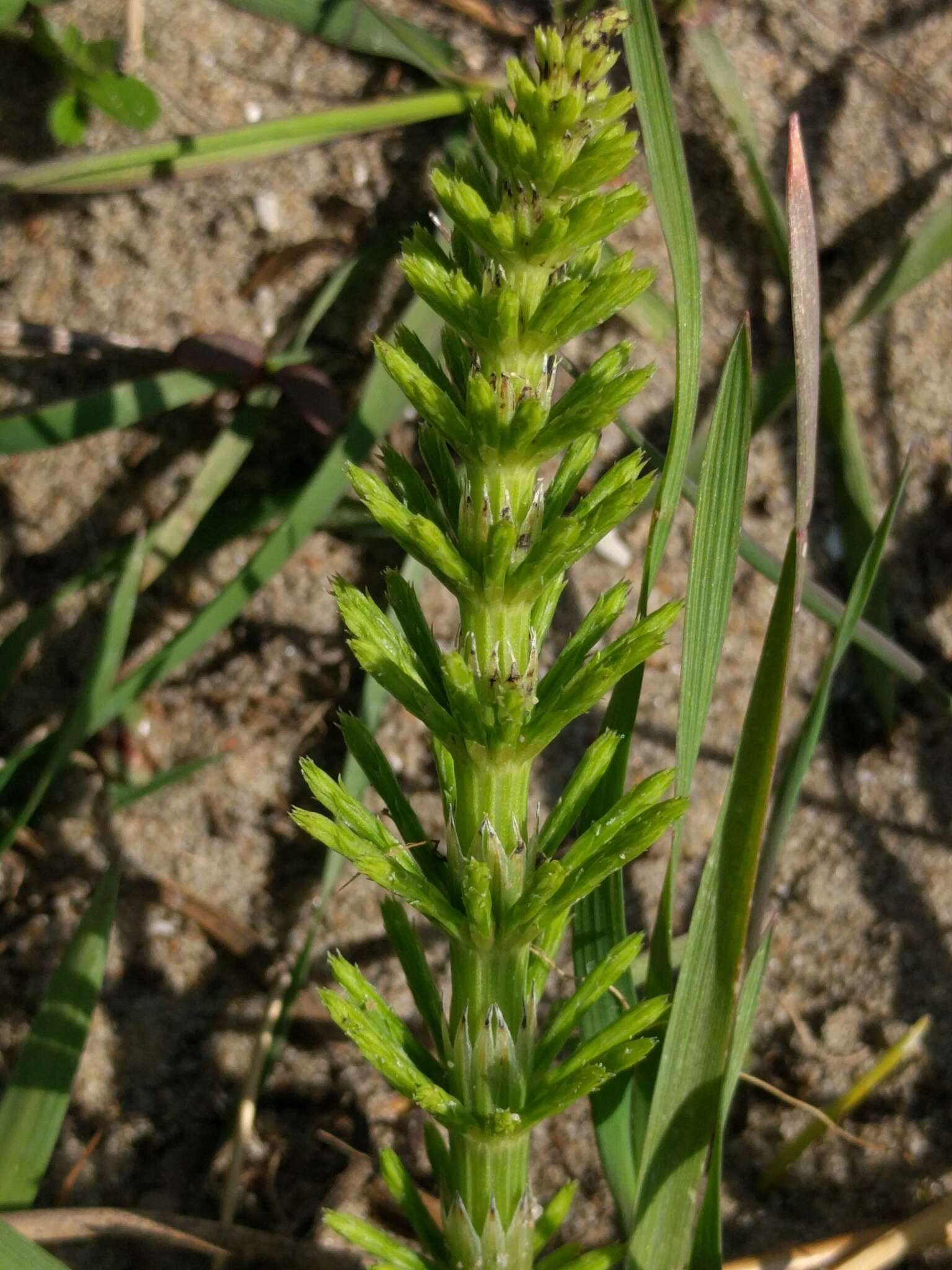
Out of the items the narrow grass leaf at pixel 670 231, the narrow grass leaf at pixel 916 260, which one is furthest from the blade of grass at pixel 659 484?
the narrow grass leaf at pixel 916 260

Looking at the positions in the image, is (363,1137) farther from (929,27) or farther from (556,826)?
(929,27)

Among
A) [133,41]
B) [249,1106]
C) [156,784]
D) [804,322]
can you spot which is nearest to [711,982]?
[804,322]

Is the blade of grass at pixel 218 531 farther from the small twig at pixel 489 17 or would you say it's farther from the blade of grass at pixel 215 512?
the small twig at pixel 489 17

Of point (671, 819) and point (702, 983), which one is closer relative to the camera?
point (671, 819)

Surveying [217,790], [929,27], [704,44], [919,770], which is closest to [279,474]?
[217,790]

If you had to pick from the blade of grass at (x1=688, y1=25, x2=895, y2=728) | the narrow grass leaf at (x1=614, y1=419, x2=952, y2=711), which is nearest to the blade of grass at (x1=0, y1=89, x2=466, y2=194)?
the blade of grass at (x1=688, y1=25, x2=895, y2=728)

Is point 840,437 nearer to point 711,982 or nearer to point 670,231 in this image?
point 670,231

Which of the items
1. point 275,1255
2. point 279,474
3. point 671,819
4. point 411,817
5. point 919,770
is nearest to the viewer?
point 671,819
